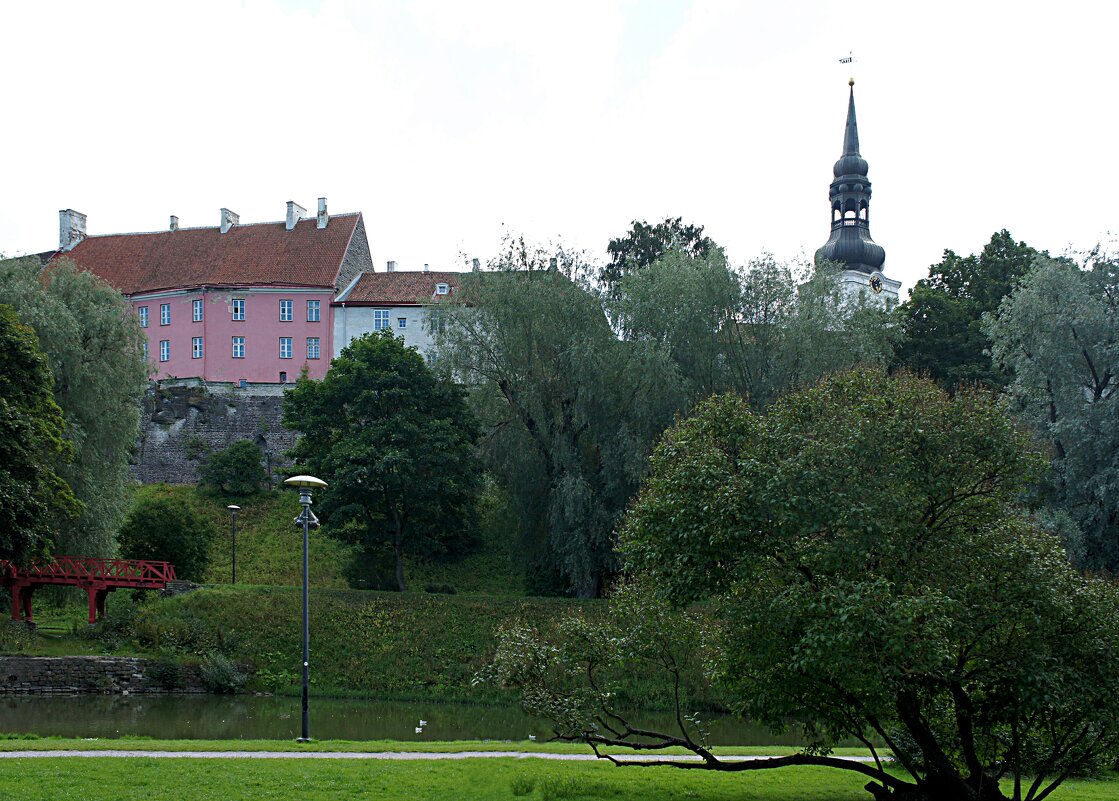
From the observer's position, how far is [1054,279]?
115 feet

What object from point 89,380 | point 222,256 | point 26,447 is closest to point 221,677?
point 26,447

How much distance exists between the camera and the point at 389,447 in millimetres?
40219

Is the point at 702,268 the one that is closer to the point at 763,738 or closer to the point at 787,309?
the point at 787,309

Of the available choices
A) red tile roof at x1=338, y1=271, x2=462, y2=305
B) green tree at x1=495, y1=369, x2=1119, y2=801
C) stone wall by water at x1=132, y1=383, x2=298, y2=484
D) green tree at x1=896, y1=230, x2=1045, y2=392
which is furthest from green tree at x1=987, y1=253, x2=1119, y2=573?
stone wall by water at x1=132, y1=383, x2=298, y2=484

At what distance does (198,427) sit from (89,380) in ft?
57.1

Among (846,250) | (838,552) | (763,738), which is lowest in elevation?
(763,738)

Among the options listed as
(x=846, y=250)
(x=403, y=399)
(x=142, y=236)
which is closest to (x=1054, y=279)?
(x=403, y=399)

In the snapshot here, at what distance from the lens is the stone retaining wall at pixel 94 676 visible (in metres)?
29.7

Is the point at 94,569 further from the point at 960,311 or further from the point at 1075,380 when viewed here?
the point at 960,311

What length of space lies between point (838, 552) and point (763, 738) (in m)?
12.7

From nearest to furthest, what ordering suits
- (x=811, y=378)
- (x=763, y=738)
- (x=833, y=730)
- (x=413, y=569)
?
(x=833, y=730)
(x=763, y=738)
(x=811, y=378)
(x=413, y=569)

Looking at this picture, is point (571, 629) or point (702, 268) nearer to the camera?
point (571, 629)

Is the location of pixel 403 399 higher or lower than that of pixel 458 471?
higher

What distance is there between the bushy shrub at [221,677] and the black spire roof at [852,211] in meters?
44.3
